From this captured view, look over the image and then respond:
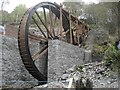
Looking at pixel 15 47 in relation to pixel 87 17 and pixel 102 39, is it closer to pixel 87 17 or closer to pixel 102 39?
pixel 102 39

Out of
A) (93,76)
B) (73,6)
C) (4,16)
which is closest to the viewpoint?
(93,76)

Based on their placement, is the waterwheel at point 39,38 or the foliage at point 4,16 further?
the foliage at point 4,16

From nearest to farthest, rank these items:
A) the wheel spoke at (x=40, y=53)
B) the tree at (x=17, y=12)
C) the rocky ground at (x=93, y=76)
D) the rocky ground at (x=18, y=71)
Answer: the rocky ground at (x=93, y=76) < the rocky ground at (x=18, y=71) < the wheel spoke at (x=40, y=53) < the tree at (x=17, y=12)

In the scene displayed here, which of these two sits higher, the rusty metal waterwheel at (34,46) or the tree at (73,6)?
the tree at (73,6)

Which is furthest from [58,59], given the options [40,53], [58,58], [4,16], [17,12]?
[17,12]

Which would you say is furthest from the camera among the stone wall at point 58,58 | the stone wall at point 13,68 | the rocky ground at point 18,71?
the stone wall at point 58,58

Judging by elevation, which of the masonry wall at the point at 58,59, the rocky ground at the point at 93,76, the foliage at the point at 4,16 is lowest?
the rocky ground at the point at 93,76

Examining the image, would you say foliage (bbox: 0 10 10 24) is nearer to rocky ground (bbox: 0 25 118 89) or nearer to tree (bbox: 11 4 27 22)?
tree (bbox: 11 4 27 22)

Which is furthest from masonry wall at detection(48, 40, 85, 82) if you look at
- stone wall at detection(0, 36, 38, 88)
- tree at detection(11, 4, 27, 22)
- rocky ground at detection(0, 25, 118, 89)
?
tree at detection(11, 4, 27, 22)

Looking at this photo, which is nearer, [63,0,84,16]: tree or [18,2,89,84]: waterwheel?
[18,2,89,84]: waterwheel

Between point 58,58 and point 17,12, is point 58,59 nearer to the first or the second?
point 58,58

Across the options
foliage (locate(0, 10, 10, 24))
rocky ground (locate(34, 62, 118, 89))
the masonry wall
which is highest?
foliage (locate(0, 10, 10, 24))

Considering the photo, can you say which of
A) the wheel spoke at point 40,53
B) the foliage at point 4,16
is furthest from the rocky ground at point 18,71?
the foliage at point 4,16

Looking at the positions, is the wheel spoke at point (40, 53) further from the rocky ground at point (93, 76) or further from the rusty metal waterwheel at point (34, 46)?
the rocky ground at point (93, 76)
